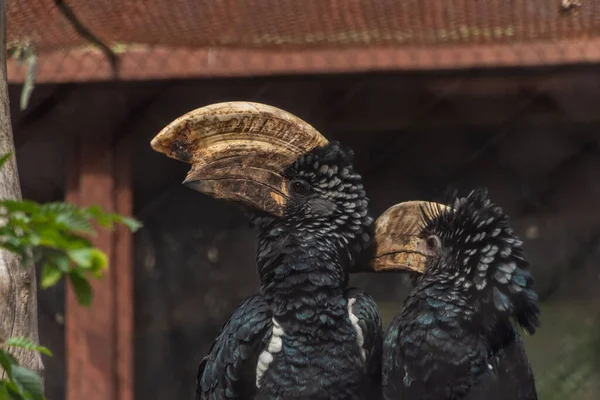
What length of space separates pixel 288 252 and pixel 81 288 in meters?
1.04

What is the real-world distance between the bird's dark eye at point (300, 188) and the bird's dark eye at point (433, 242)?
0.85ft

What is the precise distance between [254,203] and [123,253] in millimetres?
591

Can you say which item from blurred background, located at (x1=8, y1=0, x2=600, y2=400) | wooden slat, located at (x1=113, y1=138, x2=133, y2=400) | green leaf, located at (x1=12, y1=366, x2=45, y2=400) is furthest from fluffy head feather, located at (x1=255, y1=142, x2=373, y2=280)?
green leaf, located at (x1=12, y1=366, x2=45, y2=400)

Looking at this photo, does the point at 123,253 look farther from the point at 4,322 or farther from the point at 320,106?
the point at 4,322

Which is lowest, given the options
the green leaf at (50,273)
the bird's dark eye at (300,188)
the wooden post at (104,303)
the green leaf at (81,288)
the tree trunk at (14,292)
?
the wooden post at (104,303)

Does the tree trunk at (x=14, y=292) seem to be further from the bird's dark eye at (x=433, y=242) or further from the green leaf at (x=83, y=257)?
the bird's dark eye at (x=433, y=242)

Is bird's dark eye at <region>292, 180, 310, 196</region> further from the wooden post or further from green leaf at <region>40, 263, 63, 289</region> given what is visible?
green leaf at <region>40, 263, 63, 289</region>

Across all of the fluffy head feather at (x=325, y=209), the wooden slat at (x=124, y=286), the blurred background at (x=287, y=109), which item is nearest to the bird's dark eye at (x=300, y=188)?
the fluffy head feather at (x=325, y=209)

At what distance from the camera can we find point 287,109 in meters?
2.81

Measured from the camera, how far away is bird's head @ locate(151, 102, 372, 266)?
2201 millimetres

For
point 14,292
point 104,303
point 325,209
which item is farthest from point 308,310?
point 104,303

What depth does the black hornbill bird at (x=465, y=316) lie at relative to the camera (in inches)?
80.6

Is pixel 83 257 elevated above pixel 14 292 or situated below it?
above

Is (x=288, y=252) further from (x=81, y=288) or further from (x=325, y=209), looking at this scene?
(x=81, y=288)
